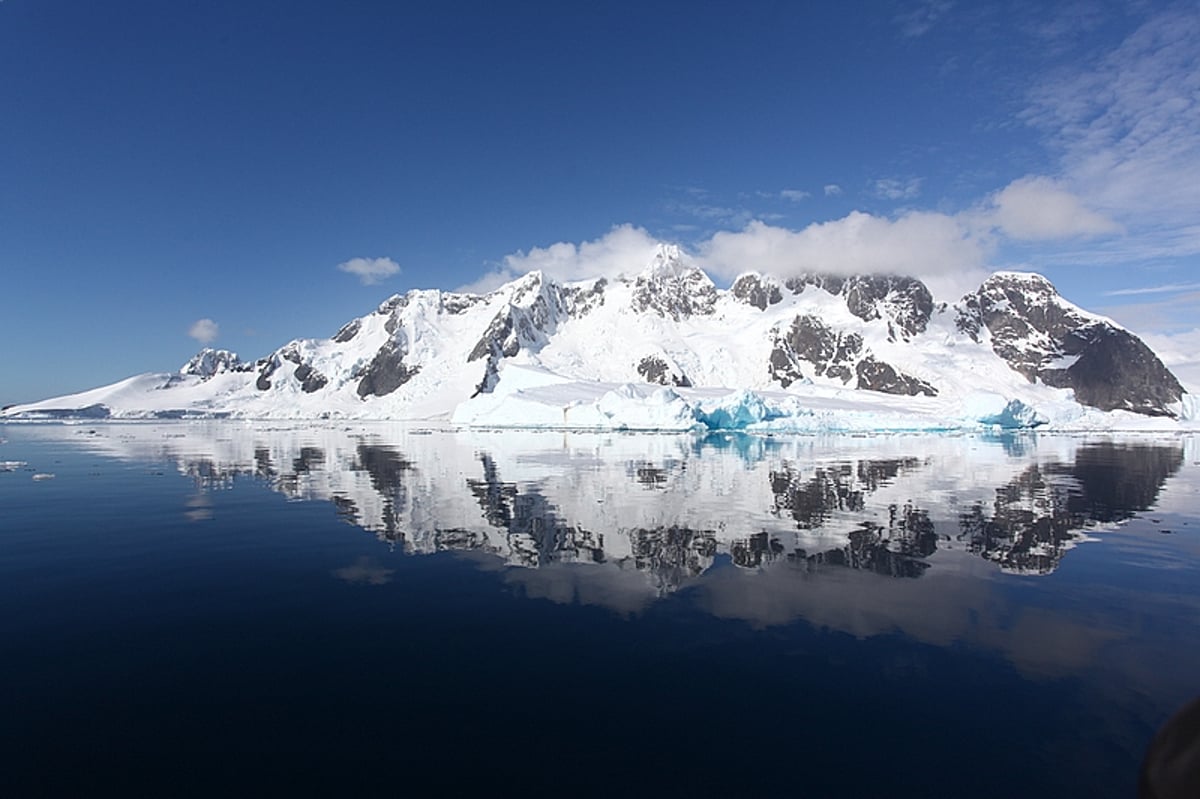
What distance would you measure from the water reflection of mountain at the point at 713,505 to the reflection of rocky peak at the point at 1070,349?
6808 inches

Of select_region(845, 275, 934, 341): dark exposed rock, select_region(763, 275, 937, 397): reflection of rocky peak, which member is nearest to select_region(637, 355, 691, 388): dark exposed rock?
select_region(763, 275, 937, 397): reflection of rocky peak

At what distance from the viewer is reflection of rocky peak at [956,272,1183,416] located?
597ft

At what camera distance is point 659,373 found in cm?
16338

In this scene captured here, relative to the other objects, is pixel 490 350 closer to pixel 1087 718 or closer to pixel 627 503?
pixel 627 503

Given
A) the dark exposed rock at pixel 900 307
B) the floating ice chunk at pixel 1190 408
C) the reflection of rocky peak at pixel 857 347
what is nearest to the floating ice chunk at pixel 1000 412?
the floating ice chunk at pixel 1190 408

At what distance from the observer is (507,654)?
8305 mm

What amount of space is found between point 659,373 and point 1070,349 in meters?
129

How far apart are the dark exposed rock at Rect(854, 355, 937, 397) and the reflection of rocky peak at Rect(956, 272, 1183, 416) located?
38.2 metres

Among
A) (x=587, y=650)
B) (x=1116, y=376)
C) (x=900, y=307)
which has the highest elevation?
(x=900, y=307)

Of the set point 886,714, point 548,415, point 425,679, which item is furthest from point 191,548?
point 548,415

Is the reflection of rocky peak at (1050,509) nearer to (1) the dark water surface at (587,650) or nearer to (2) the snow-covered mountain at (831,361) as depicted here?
(1) the dark water surface at (587,650)

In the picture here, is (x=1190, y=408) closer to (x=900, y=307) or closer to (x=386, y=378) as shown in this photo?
(x=900, y=307)

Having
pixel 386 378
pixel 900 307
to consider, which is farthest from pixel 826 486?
pixel 900 307

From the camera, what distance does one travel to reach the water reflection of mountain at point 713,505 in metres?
13.9
